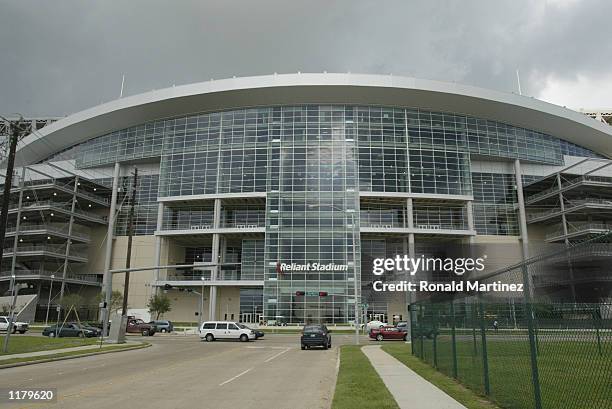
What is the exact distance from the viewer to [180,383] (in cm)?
1436

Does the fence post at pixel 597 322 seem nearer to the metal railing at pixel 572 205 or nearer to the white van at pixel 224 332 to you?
the white van at pixel 224 332

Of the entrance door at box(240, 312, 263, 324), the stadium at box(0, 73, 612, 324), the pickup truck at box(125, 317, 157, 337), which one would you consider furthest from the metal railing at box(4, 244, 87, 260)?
the pickup truck at box(125, 317, 157, 337)

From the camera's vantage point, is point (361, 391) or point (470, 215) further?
point (470, 215)

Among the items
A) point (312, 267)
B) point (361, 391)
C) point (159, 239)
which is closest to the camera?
point (361, 391)

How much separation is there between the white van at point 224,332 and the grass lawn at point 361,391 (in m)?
27.3

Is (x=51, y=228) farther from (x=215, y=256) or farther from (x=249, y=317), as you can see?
(x=249, y=317)

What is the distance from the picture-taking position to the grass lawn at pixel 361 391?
10.2 metres

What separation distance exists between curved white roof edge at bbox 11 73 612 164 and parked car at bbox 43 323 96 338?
3850 centimetres

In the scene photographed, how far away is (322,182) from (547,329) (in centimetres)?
5961

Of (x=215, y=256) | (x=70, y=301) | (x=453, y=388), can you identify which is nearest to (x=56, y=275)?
(x=70, y=301)

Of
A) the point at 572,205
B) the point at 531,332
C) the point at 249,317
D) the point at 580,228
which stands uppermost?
the point at 572,205

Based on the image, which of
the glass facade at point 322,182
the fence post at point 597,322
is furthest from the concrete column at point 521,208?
the fence post at point 597,322

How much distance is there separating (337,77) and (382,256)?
25.6m

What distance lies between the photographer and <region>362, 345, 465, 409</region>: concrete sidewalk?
10212 millimetres
